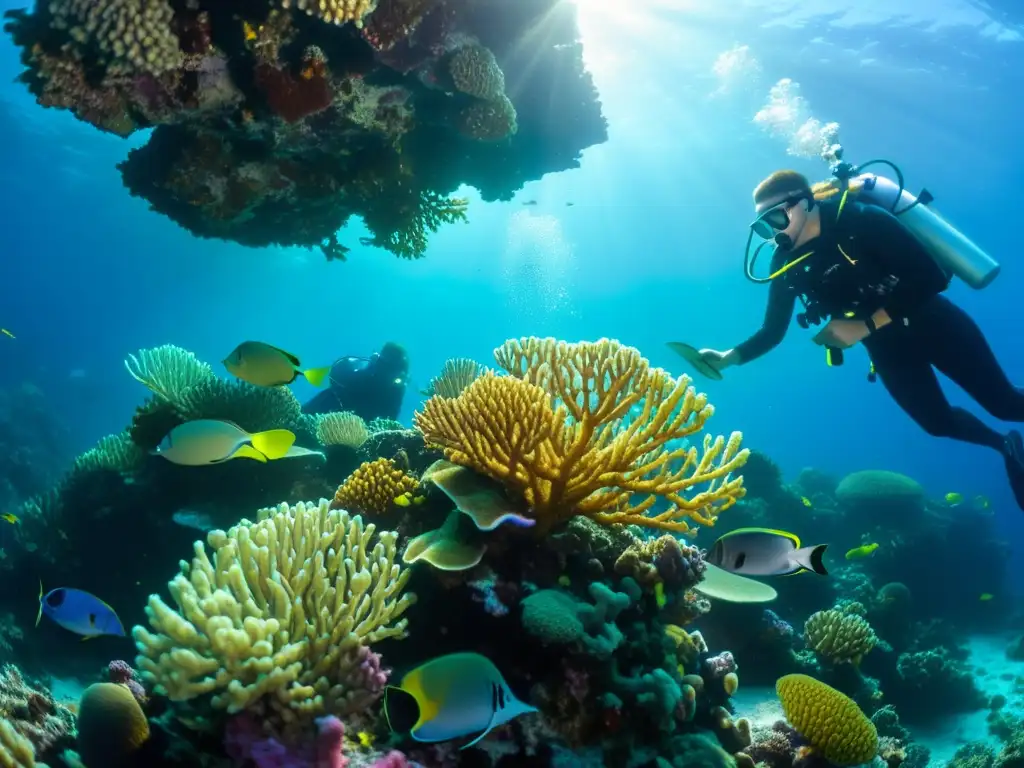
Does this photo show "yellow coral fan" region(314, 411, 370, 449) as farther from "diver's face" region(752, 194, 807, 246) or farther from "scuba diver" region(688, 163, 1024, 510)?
"diver's face" region(752, 194, 807, 246)

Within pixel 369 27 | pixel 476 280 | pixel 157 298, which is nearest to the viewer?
pixel 369 27

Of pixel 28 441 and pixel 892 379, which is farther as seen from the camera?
pixel 28 441

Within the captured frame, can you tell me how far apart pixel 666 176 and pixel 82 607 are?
1800 inches

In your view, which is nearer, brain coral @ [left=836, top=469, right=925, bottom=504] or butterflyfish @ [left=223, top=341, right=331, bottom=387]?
butterflyfish @ [left=223, top=341, right=331, bottom=387]

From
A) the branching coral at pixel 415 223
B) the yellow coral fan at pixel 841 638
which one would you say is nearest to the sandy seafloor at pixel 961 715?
the yellow coral fan at pixel 841 638

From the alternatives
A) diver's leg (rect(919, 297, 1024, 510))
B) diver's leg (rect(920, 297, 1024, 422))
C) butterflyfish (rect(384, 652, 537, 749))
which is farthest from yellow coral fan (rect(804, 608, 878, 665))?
butterflyfish (rect(384, 652, 537, 749))

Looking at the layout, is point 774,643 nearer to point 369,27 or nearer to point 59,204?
point 369,27

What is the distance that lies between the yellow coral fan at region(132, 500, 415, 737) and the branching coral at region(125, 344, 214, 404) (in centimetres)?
359

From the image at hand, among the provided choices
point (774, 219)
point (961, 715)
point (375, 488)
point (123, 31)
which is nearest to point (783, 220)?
point (774, 219)

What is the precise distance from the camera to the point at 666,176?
42.8 metres

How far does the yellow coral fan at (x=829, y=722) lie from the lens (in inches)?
161

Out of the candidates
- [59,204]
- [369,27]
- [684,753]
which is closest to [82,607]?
[684,753]

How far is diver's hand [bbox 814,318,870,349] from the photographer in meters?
5.74

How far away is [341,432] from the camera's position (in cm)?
655
